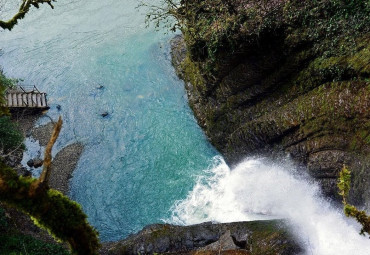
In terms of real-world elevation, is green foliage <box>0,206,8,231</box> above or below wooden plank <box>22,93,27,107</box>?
below

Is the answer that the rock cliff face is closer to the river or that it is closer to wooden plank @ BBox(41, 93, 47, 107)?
the river

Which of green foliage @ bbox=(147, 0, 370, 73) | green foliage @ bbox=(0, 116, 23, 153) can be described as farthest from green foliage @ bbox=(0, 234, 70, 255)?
green foliage @ bbox=(147, 0, 370, 73)

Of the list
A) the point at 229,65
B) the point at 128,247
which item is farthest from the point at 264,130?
the point at 128,247

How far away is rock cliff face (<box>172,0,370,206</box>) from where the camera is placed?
12211mm

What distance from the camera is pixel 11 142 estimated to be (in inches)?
754

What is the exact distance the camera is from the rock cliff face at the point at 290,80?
12211 millimetres

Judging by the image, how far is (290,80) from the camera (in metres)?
15.5

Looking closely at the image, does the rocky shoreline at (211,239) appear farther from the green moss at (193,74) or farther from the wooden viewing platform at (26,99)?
the wooden viewing platform at (26,99)

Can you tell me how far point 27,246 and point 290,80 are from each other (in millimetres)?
13634

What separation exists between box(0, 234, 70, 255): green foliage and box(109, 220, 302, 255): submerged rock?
89.4 inches

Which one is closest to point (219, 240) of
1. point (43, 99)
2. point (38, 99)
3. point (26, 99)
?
point (43, 99)

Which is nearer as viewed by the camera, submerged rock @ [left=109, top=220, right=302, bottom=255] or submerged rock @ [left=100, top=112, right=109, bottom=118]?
submerged rock @ [left=109, top=220, right=302, bottom=255]

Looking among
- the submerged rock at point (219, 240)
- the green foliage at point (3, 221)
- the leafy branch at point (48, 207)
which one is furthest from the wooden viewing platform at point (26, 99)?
the leafy branch at point (48, 207)

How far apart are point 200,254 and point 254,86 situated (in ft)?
29.3
